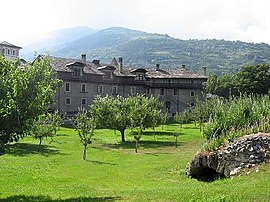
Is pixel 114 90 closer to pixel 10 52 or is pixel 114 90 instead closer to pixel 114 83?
pixel 114 83

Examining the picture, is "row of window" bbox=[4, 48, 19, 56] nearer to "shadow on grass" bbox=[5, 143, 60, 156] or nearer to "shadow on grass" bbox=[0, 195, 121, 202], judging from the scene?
"shadow on grass" bbox=[5, 143, 60, 156]

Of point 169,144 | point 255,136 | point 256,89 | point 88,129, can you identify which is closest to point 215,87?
point 256,89

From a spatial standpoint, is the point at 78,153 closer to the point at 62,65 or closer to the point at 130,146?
the point at 130,146

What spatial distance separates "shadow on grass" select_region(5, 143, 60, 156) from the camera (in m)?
35.9

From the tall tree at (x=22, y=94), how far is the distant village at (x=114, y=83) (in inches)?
2017

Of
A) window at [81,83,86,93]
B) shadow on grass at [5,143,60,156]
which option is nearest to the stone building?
window at [81,83,86,93]

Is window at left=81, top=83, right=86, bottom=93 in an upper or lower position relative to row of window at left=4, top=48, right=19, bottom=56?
lower

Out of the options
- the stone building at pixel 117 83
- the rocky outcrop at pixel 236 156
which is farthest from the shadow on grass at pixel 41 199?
the stone building at pixel 117 83

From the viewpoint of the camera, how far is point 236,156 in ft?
70.8

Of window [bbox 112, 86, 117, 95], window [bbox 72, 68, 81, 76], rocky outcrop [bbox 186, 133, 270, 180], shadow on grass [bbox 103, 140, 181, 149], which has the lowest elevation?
shadow on grass [bbox 103, 140, 181, 149]

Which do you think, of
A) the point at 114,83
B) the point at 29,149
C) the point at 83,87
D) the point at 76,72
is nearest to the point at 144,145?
the point at 29,149

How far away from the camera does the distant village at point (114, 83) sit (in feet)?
243

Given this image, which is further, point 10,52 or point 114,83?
point 10,52

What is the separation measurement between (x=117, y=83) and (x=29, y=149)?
45823 millimetres
